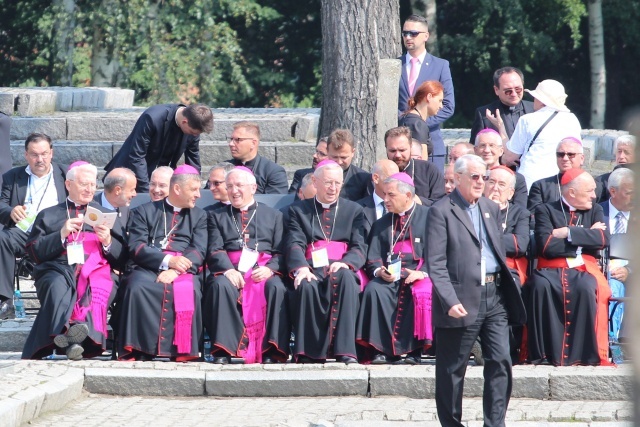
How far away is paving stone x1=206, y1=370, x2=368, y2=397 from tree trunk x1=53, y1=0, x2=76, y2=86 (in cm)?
1436

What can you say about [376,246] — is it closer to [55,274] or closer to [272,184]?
[272,184]

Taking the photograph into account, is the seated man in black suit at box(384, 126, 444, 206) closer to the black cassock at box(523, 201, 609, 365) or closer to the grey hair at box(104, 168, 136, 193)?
the black cassock at box(523, 201, 609, 365)

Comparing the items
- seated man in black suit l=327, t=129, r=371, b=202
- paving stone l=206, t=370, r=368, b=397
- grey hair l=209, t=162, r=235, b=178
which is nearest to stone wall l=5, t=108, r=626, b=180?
seated man in black suit l=327, t=129, r=371, b=202

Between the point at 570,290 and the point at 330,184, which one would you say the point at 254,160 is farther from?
the point at 570,290

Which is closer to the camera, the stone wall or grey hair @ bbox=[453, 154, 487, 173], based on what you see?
grey hair @ bbox=[453, 154, 487, 173]

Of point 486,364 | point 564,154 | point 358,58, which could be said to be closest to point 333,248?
point 564,154

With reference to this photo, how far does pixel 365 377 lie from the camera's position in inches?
316

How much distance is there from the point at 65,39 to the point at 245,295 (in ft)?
46.1

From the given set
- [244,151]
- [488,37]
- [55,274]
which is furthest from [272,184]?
[488,37]

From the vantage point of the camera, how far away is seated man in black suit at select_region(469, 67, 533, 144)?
10797 millimetres

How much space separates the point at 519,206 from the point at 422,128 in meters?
1.84

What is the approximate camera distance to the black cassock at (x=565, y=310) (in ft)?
27.6

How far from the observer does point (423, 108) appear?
10.5m

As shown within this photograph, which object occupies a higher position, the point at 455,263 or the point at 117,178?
the point at 117,178
